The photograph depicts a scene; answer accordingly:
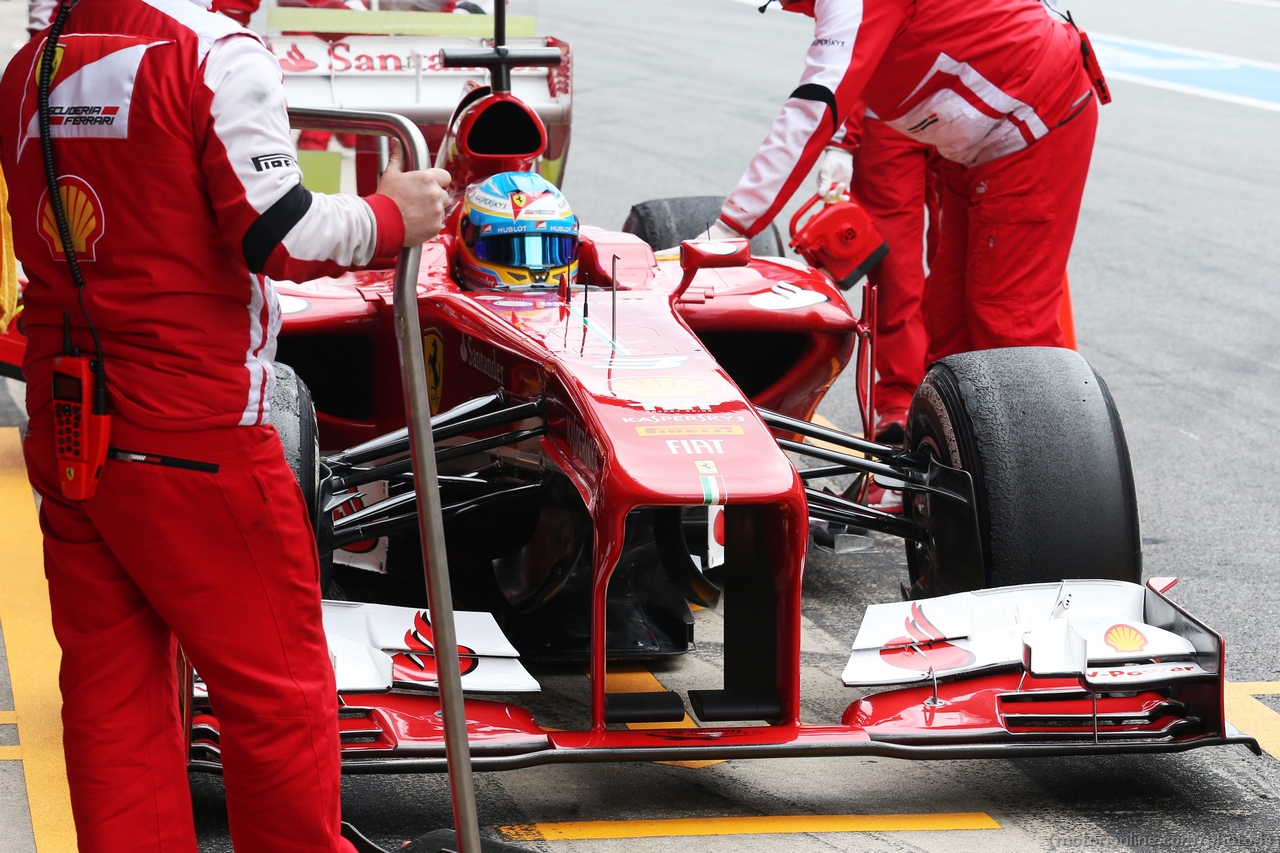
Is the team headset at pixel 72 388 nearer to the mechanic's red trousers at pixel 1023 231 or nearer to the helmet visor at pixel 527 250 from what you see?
the helmet visor at pixel 527 250

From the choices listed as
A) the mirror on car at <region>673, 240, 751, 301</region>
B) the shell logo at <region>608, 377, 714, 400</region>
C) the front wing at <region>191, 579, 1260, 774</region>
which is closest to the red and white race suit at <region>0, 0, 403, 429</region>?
the front wing at <region>191, 579, 1260, 774</region>

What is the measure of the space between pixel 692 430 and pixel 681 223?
8.88 ft

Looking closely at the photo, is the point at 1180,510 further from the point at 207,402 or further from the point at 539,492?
the point at 207,402

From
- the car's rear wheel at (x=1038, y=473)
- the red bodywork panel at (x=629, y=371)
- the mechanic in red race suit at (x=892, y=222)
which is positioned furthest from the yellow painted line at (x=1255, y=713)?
the mechanic in red race suit at (x=892, y=222)

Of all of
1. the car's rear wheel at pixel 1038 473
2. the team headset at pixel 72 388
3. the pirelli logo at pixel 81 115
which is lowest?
the car's rear wheel at pixel 1038 473

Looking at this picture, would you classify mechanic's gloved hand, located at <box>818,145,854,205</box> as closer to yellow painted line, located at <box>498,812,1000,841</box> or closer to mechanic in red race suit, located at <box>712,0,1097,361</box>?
mechanic in red race suit, located at <box>712,0,1097,361</box>

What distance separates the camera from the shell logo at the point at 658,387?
12.3ft

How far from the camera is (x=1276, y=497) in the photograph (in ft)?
19.8

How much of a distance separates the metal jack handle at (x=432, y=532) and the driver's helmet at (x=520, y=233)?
1.80m

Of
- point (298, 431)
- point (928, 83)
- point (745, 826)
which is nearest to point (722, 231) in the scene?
point (928, 83)

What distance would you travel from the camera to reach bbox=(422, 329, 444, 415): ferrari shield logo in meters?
4.66

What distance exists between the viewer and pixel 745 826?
3533 millimetres

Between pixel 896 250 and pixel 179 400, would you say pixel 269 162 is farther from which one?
pixel 896 250

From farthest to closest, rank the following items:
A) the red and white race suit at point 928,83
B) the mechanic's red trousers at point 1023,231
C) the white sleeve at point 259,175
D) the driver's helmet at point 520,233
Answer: the mechanic's red trousers at point 1023,231 < the red and white race suit at point 928,83 < the driver's helmet at point 520,233 < the white sleeve at point 259,175
